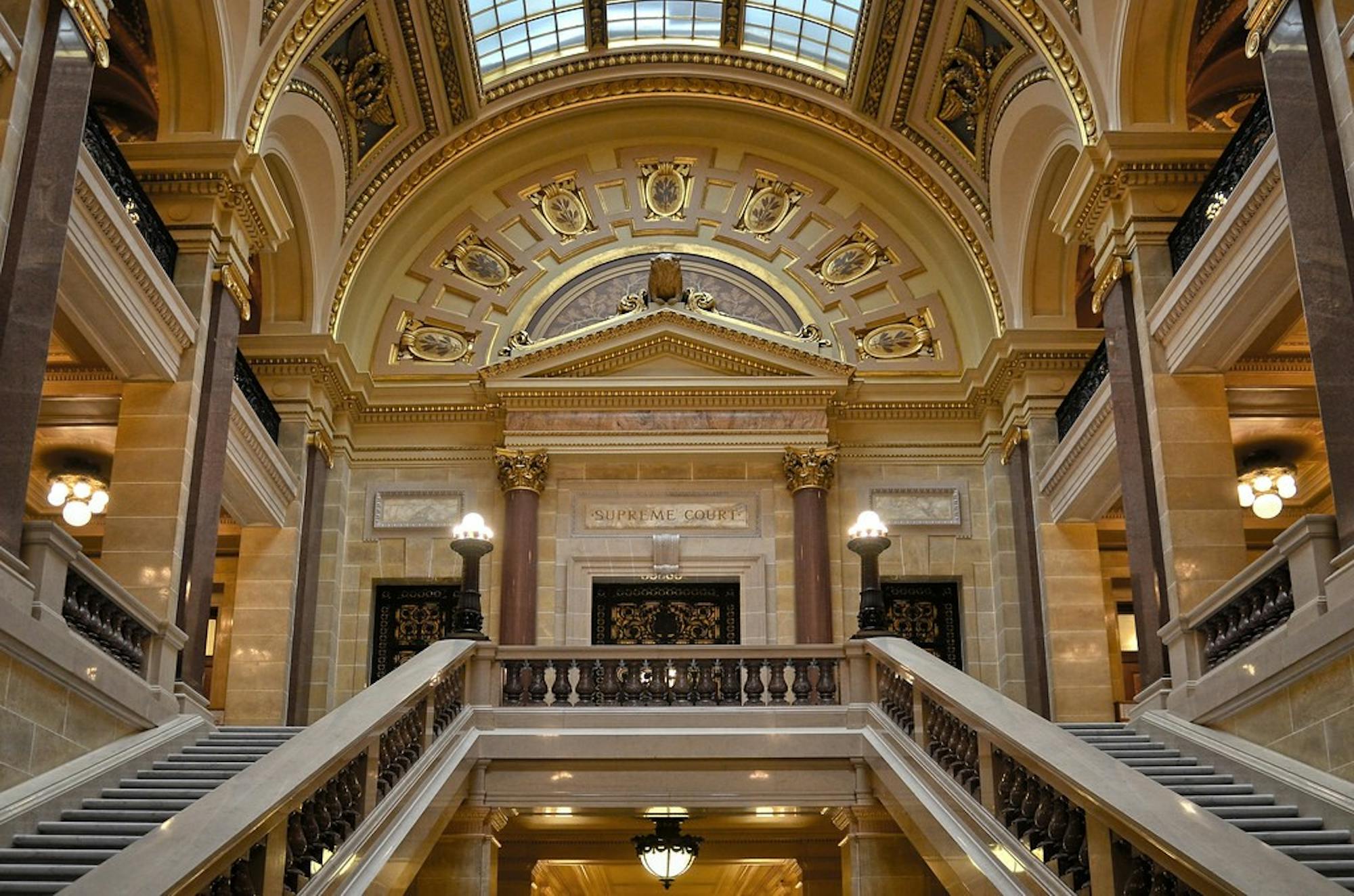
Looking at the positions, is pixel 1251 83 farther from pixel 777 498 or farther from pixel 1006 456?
pixel 777 498

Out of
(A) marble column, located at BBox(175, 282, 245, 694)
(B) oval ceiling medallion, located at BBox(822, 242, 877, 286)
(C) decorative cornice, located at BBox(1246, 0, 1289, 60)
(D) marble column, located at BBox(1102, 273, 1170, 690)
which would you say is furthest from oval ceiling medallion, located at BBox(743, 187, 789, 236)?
(C) decorative cornice, located at BBox(1246, 0, 1289, 60)

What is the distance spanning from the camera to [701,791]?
11148mm

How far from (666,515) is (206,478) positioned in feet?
19.7

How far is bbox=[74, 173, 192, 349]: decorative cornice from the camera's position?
10742 mm

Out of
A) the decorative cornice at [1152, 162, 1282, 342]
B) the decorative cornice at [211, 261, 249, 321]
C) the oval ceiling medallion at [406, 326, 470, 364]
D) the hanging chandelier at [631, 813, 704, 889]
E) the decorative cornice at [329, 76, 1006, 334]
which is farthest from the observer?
the oval ceiling medallion at [406, 326, 470, 364]

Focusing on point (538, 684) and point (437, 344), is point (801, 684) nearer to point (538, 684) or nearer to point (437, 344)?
point (538, 684)

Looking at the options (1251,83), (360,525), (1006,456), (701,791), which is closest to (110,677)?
(701,791)

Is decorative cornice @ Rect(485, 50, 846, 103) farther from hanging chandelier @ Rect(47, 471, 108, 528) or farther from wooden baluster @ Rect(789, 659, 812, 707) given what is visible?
wooden baluster @ Rect(789, 659, 812, 707)

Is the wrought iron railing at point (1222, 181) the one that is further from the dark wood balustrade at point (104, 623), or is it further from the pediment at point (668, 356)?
the dark wood balustrade at point (104, 623)

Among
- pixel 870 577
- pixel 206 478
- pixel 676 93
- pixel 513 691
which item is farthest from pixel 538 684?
pixel 676 93

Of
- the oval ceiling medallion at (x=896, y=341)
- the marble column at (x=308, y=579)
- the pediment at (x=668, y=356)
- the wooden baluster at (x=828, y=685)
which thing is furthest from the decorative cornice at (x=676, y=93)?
the wooden baluster at (x=828, y=685)

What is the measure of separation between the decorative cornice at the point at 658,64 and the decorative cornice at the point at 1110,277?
6106 millimetres

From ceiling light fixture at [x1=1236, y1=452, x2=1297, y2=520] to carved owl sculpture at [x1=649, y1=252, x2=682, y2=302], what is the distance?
695 centimetres

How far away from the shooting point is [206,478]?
13070 mm
